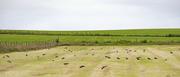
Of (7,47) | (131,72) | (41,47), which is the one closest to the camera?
(131,72)

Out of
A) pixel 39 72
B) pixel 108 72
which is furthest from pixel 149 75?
pixel 39 72

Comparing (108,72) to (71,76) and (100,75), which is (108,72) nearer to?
(100,75)

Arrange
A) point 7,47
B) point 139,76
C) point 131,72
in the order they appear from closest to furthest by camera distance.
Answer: point 139,76, point 131,72, point 7,47

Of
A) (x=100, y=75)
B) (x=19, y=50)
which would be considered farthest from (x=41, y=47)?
(x=100, y=75)

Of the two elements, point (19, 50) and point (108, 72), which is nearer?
point (108, 72)

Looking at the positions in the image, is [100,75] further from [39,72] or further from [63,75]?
[39,72]

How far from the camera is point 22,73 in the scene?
1752cm

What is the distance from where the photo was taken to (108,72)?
685 inches

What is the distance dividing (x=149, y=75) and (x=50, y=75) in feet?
21.3

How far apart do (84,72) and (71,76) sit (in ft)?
5.55

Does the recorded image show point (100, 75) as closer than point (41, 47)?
Yes

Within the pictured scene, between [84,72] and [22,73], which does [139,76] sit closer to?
[84,72]

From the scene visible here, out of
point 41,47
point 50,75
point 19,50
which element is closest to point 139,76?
point 50,75

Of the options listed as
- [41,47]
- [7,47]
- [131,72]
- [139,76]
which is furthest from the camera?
[41,47]
